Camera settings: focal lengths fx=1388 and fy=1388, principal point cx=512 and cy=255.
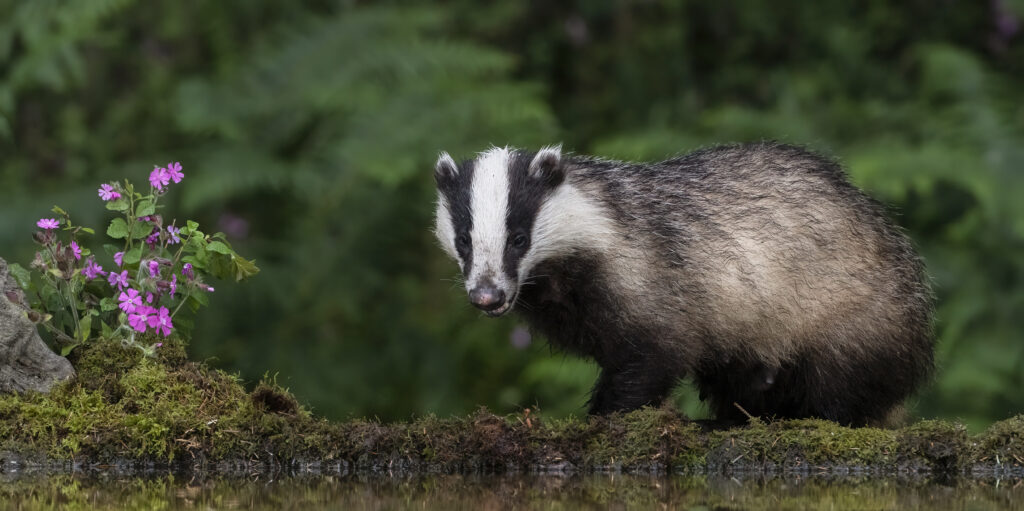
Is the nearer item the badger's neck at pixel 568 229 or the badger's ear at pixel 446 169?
the badger's neck at pixel 568 229

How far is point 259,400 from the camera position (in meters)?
5.80

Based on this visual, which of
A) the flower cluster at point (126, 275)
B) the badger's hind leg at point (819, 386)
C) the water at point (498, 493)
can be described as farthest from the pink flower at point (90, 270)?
the badger's hind leg at point (819, 386)

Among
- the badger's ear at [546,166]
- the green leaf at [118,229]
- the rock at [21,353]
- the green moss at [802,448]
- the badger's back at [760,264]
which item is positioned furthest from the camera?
the badger's back at [760,264]

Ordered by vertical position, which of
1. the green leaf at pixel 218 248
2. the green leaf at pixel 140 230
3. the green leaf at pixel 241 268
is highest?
the green leaf at pixel 140 230

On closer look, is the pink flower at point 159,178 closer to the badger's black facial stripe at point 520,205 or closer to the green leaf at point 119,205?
the green leaf at point 119,205

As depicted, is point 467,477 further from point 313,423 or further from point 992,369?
point 992,369

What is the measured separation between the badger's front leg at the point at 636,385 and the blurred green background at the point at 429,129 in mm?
3112

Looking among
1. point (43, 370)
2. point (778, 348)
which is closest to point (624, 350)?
point (778, 348)

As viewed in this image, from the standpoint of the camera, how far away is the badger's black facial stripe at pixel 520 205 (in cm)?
615

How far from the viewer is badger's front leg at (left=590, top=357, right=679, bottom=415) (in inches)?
244

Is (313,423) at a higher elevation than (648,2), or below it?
below

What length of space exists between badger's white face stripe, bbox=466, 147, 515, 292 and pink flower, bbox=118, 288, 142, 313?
54.6 inches

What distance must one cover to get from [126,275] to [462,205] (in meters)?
1.50

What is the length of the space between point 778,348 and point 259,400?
8.15ft
